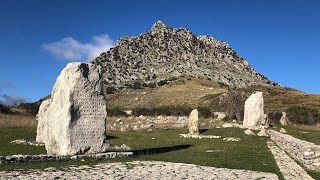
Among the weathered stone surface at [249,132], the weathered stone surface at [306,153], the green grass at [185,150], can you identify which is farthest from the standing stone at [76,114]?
the weathered stone surface at [249,132]

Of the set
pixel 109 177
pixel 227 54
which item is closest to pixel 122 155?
pixel 109 177

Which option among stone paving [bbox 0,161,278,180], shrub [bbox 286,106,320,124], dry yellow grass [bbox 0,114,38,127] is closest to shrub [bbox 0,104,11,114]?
dry yellow grass [bbox 0,114,38,127]

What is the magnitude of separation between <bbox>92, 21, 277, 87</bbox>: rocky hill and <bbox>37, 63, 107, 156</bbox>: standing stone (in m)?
98.3

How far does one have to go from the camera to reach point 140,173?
51.7 feet

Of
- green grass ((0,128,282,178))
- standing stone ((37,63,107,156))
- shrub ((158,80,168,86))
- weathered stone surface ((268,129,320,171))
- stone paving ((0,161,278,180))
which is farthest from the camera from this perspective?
shrub ((158,80,168,86))

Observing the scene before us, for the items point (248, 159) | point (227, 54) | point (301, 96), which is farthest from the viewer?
point (227, 54)

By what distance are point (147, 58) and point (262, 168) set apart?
128 meters

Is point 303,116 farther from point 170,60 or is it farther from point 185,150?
point 170,60

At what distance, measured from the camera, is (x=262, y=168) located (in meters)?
18.5

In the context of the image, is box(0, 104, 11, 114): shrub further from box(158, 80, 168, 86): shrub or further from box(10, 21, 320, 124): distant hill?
Answer: box(158, 80, 168, 86): shrub

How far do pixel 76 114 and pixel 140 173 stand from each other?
7980 millimetres

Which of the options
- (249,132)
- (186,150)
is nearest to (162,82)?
(249,132)

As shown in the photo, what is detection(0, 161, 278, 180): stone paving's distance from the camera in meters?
14.5

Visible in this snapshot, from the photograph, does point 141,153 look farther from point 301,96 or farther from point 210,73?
point 210,73
